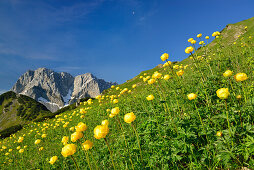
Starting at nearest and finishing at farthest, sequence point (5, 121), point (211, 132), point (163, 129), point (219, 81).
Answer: point (211, 132) < point (163, 129) < point (219, 81) < point (5, 121)

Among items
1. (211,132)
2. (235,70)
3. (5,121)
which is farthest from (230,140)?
(5,121)

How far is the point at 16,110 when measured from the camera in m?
108

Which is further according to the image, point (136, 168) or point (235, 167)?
point (136, 168)

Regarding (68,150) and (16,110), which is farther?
(16,110)

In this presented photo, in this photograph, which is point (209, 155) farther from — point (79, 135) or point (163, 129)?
point (79, 135)

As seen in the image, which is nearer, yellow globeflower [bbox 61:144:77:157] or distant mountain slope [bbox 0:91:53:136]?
yellow globeflower [bbox 61:144:77:157]

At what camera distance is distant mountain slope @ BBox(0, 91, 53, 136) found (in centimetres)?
9800

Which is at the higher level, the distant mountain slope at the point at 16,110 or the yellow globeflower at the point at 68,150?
the distant mountain slope at the point at 16,110

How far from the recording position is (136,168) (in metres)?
2.29

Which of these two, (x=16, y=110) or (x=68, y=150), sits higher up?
(x=16, y=110)

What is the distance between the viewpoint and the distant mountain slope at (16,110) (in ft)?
322

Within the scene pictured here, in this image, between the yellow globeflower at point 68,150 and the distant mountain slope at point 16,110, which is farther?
the distant mountain slope at point 16,110

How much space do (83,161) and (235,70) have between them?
6003 millimetres

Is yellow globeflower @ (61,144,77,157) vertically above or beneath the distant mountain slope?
beneath
